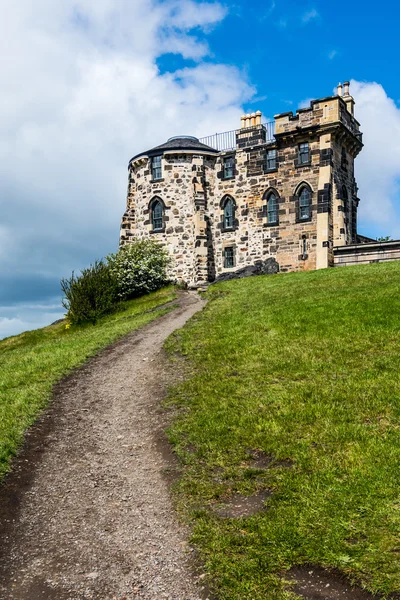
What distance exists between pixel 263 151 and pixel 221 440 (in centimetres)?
2902

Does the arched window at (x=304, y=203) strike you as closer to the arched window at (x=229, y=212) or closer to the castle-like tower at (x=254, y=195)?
the castle-like tower at (x=254, y=195)

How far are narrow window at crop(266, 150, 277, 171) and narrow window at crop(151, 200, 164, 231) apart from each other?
27.4ft

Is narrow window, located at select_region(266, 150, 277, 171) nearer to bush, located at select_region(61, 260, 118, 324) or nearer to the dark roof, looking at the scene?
the dark roof

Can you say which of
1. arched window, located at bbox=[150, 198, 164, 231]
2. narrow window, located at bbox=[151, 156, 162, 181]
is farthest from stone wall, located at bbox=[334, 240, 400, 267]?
narrow window, located at bbox=[151, 156, 162, 181]

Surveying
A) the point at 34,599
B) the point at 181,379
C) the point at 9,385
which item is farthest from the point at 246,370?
the point at 34,599

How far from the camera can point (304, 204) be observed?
33.3 m

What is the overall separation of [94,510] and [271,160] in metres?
30.8

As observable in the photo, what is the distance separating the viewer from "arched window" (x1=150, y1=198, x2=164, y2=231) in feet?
123

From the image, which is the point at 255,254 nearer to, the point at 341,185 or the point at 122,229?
the point at 341,185

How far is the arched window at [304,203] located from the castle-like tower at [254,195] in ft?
0.22

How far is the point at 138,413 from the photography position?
441 inches

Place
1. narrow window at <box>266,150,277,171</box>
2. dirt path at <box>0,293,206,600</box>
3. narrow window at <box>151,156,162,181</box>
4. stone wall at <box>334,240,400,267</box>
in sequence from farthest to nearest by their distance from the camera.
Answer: narrow window at <box>151,156,162,181</box> → narrow window at <box>266,150,277,171</box> → stone wall at <box>334,240,400,267</box> → dirt path at <box>0,293,206,600</box>

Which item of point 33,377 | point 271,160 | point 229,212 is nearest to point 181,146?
point 229,212

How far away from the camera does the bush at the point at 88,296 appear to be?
1190 inches
